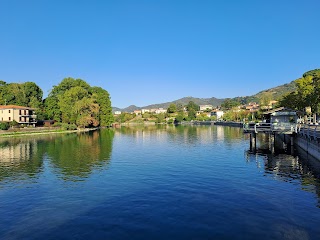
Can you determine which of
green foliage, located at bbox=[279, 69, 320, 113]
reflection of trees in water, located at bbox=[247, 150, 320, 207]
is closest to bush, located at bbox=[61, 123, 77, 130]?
green foliage, located at bbox=[279, 69, 320, 113]

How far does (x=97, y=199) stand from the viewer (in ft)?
66.9

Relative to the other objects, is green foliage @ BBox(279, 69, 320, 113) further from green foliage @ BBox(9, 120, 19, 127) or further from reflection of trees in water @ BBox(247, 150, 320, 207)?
green foliage @ BBox(9, 120, 19, 127)

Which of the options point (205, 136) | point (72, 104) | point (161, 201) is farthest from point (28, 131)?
point (161, 201)

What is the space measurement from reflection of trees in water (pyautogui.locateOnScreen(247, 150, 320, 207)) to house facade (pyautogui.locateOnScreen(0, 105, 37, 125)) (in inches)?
3945

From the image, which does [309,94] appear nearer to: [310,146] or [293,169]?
[310,146]

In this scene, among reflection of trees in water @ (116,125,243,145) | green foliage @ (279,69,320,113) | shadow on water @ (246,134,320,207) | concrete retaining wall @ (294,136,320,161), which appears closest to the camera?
shadow on water @ (246,134,320,207)

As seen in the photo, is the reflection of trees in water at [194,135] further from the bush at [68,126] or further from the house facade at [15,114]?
the house facade at [15,114]

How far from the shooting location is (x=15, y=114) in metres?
110

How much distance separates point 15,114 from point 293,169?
109 m

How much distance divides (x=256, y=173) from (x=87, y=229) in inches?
795

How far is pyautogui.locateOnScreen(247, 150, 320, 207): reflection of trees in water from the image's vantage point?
2445 cm

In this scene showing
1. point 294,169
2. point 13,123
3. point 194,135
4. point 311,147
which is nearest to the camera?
point 294,169

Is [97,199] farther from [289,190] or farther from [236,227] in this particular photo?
[289,190]

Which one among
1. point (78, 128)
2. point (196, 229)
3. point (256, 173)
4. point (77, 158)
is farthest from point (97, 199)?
point (78, 128)
